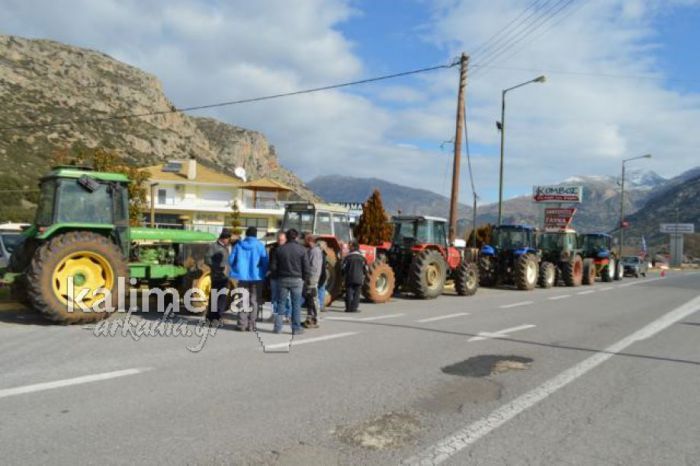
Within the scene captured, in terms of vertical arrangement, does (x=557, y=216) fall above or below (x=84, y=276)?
above

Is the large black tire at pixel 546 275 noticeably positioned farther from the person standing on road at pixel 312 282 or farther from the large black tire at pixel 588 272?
the person standing on road at pixel 312 282

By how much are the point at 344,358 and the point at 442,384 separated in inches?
61.1

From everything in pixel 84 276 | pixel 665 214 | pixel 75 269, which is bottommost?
pixel 84 276

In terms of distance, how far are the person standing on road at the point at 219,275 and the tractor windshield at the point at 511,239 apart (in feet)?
47.4

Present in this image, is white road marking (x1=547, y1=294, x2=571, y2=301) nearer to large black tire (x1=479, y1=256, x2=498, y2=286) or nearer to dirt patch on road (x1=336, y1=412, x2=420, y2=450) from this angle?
→ large black tire (x1=479, y1=256, x2=498, y2=286)

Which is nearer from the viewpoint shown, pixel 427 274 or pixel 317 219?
pixel 317 219

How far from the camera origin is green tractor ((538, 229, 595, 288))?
24.2m

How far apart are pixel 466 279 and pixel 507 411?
12.4 meters

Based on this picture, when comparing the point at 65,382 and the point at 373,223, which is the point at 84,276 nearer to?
the point at 65,382

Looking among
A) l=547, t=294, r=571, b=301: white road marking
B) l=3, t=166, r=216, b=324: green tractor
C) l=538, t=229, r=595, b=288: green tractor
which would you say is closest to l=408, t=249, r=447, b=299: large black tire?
l=547, t=294, r=571, b=301: white road marking

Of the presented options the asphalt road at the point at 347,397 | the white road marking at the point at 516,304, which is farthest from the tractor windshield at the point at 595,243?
the asphalt road at the point at 347,397

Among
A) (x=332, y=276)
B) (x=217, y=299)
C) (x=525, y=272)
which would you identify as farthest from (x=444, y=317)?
(x=525, y=272)

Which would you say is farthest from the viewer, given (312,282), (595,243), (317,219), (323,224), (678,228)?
(678,228)

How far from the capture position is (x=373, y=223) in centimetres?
4269
